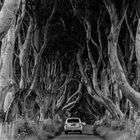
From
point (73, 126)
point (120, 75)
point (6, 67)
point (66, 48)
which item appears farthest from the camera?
point (73, 126)

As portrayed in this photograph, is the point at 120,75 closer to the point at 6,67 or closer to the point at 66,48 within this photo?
the point at 6,67

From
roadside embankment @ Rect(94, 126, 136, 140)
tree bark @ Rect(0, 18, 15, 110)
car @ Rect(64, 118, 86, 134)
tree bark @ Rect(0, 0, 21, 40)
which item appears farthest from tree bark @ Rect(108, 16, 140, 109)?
car @ Rect(64, 118, 86, 134)

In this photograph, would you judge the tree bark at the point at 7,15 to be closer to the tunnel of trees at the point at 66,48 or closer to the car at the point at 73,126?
the tunnel of trees at the point at 66,48

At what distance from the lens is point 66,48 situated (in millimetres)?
30469

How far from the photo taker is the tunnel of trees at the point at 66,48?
15.8 m

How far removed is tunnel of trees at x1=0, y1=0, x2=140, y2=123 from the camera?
1577 cm

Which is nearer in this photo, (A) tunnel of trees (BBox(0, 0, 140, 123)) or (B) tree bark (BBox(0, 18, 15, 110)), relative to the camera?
(B) tree bark (BBox(0, 18, 15, 110))

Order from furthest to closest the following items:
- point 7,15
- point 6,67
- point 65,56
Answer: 1. point 65,56
2. point 6,67
3. point 7,15

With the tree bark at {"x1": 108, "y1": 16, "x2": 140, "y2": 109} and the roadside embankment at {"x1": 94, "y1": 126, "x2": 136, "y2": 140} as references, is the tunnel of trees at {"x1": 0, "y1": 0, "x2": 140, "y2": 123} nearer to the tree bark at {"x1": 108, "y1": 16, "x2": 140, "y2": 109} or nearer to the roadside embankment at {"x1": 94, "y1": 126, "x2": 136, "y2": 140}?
the tree bark at {"x1": 108, "y1": 16, "x2": 140, "y2": 109}

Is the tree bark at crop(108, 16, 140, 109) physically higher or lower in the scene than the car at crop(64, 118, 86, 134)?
higher

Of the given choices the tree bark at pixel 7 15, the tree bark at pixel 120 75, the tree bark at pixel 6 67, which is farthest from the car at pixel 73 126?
the tree bark at pixel 7 15

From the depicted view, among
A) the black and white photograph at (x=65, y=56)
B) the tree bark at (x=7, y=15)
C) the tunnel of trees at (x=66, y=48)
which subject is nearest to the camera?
the tree bark at (x=7, y=15)

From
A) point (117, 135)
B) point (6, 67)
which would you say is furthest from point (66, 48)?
point (6, 67)

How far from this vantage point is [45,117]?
32.3 metres
